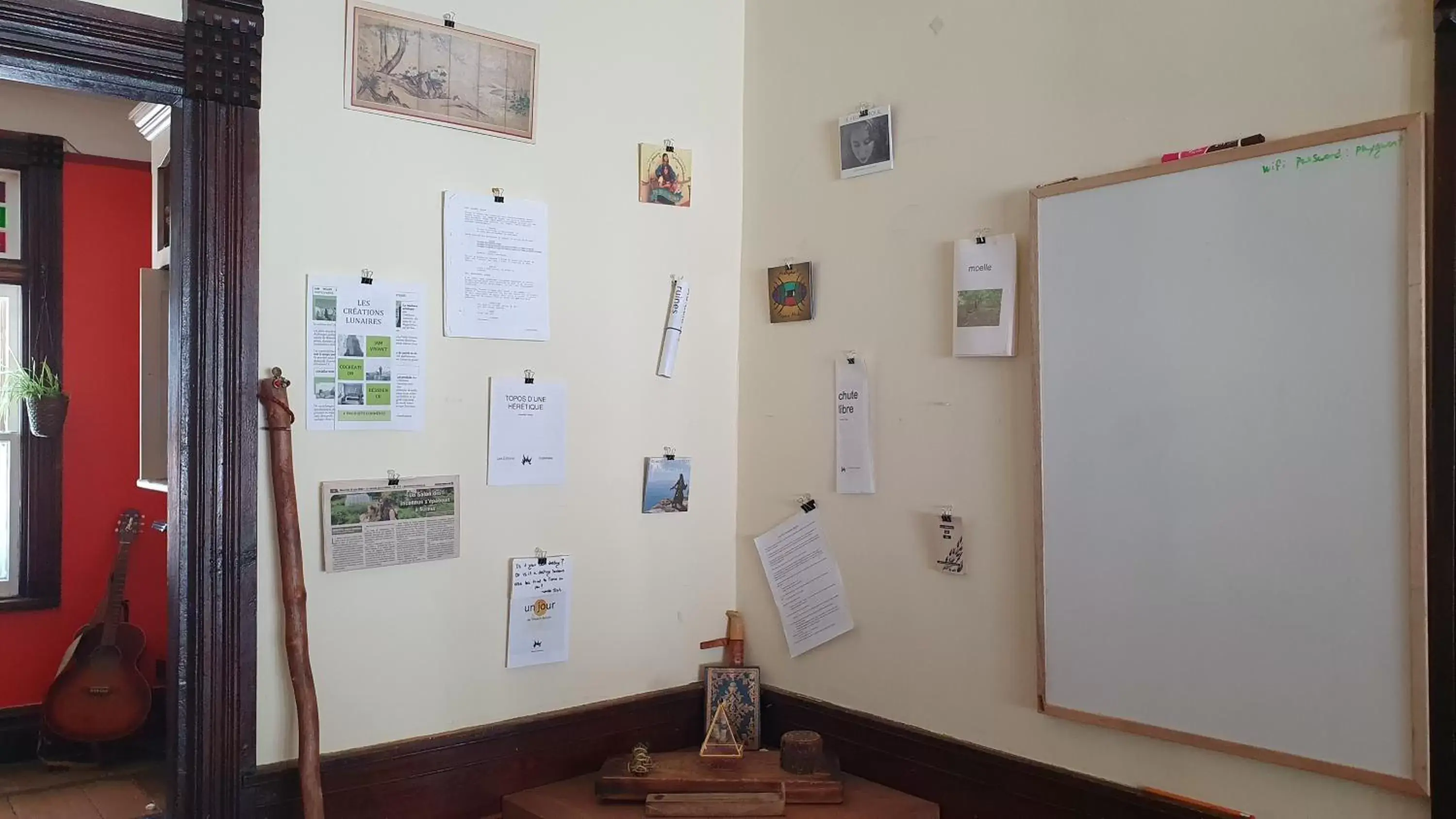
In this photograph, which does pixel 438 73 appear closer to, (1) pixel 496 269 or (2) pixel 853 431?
(1) pixel 496 269

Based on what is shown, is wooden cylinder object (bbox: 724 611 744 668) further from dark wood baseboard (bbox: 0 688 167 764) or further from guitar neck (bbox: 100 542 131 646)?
guitar neck (bbox: 100 542 131 646)

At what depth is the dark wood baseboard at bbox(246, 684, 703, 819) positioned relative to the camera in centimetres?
186

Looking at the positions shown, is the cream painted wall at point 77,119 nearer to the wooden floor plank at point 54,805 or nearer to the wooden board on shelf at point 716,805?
the wooden floor plank at point 54,805

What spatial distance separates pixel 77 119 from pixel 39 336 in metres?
0.82

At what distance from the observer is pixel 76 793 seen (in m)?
3.38

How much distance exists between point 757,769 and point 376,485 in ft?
3.13

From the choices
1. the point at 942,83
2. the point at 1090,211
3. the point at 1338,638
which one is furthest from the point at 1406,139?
the point at 942,83

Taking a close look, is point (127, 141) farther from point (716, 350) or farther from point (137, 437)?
point (716, 350)

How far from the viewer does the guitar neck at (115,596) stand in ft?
12.0

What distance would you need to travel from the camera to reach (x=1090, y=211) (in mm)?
1769

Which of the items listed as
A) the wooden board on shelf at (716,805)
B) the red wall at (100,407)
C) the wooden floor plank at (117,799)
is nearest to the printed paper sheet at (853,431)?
the wooden board on shelf at (716,805)

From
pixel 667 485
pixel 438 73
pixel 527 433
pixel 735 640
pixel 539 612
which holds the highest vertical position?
pixel 438 73

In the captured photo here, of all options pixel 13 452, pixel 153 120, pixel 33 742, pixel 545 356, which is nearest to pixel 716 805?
pixel 545 356

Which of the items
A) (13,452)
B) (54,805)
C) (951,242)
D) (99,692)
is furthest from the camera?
(13,452)
